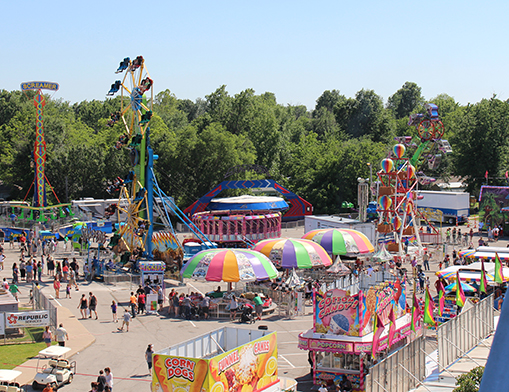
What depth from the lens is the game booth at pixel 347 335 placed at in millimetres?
16875

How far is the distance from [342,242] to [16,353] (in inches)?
776

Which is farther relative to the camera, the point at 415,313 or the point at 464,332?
the point at 464,332

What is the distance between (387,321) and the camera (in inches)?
713

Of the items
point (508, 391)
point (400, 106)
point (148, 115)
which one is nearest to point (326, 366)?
point (508, 391)

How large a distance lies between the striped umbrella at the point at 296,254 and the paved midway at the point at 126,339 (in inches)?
121

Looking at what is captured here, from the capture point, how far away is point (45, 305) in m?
24.0

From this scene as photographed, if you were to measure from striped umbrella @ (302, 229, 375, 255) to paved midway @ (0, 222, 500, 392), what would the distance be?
24.5ft

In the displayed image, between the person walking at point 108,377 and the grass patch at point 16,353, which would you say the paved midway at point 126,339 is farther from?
the person walking at point 108,377

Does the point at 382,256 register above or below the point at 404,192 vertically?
below

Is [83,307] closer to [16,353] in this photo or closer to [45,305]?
[45,305]

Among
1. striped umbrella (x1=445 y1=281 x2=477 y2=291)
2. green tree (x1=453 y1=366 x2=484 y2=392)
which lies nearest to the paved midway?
green tree (x1=453 y1=366 x2=484 y2=392)

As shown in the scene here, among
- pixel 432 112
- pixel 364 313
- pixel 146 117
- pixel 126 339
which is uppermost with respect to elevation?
pixel 432 112

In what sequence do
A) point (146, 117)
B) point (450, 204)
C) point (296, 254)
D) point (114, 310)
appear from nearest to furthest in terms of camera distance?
1. point (114, 310)
2. point (296, 254)
3. point (146, 117)
4. point (450, 204)

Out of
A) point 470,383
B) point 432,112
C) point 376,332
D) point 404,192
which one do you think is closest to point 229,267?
point 376,332
